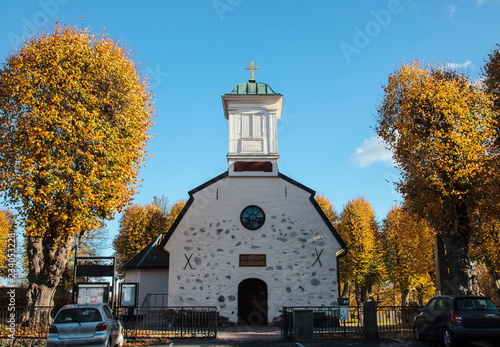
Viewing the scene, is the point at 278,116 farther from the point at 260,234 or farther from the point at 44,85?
the point at 44,85

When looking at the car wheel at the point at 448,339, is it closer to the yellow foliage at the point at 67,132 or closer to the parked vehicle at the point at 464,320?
the parked vehicle at the point at 464,320

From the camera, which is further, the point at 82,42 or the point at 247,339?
the point at 82,42

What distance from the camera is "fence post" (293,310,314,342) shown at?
1605cm

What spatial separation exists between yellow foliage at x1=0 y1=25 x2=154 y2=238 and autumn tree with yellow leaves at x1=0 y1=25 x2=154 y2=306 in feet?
0.13

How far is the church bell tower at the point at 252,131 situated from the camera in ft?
77.9

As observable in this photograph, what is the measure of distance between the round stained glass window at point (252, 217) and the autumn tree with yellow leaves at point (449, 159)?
7277 millimetres

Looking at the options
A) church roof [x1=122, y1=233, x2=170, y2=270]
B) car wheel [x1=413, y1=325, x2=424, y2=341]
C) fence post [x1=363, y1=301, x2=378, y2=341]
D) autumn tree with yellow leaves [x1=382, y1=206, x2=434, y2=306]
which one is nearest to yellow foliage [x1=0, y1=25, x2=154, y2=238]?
church roof [x1=122, y1=233, x2=170, y2=270]

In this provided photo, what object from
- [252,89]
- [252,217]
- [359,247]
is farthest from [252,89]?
[359,247]

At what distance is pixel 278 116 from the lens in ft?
85.6

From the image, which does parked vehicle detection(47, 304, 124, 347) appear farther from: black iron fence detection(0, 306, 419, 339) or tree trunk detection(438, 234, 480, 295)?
tree trunk detection(438, 234, 480, 295)

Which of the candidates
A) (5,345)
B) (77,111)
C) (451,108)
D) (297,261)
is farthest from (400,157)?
(5,345)

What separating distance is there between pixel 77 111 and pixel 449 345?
Answer: 52.7 feet

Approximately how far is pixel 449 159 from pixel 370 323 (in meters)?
8.41

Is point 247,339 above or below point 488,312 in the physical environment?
below
